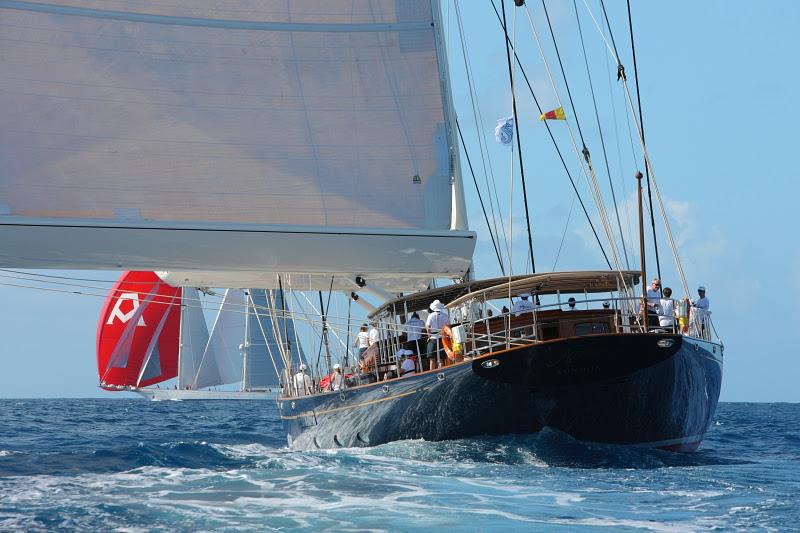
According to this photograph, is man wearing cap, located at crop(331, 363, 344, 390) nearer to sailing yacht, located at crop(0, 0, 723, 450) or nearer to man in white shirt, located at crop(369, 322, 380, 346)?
sailing yacht, located at crop(0, 0, 723, 450)

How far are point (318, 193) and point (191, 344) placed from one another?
49.7 meters

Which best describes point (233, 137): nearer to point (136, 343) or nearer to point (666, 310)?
point (666, 310)

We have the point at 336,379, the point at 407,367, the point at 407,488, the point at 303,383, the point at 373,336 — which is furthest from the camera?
the point at 303,383

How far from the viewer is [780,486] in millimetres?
12883

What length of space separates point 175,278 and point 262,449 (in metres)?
3.35

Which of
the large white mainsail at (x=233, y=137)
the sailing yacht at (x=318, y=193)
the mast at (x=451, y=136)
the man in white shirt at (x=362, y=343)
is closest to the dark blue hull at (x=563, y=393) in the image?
the sailing yacht at (x=318, y=193)

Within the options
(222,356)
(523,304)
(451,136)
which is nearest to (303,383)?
(523,304)

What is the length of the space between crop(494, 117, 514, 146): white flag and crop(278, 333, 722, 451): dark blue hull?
6.95 meters

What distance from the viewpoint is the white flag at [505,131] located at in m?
21.8

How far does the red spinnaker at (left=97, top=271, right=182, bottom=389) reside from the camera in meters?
61.7

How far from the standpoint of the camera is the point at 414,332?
16656 mm

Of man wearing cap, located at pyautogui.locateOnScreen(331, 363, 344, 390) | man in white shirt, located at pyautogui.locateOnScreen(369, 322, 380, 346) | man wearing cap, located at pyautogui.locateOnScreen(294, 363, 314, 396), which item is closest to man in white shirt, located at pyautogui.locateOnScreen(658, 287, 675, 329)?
man in white shirt, located at pyautogui.locateOnScreen(369, 322, 380, 346)

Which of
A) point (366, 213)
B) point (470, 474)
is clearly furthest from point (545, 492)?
point (366, 213)

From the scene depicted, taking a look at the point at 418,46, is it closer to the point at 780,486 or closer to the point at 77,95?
the point at 77,95
